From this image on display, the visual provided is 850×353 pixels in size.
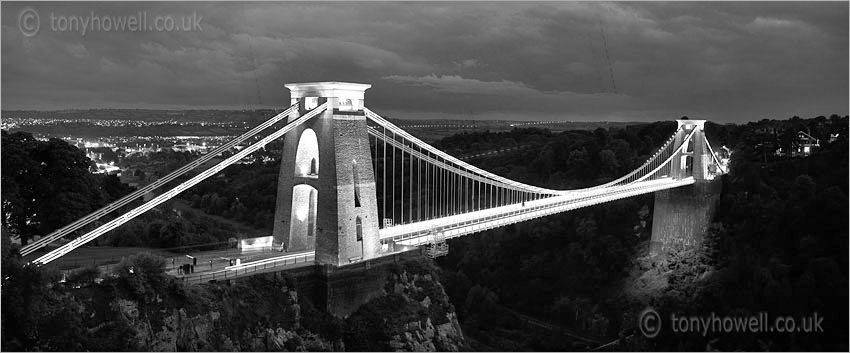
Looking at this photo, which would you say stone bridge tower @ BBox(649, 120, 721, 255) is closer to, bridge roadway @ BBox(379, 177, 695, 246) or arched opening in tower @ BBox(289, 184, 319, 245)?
bridge roadway @ BBox(379, 177, 695, 246)

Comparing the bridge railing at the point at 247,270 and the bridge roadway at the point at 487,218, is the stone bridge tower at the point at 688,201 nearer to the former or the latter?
the bridge roadway at the point at 487,218

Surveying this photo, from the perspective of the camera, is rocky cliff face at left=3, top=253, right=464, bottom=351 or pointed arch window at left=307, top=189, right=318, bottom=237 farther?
pointed arch window at left=307, top=189, right=318, bottom=237

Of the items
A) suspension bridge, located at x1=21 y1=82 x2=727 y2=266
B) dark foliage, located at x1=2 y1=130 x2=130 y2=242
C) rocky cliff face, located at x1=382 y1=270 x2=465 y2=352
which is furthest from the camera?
dark foliage, located at x1=2 y1=130 x2=130 y2=242

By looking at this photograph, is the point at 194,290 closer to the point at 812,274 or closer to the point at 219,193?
the point at 812,274

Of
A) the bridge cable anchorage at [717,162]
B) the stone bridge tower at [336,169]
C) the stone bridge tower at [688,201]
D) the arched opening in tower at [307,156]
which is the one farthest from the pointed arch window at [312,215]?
the bridge cable anchorage at [717,162]

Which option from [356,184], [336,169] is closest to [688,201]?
[356,184]

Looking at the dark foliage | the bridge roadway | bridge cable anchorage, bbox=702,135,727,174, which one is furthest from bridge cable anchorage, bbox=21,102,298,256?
bridge cable anchorage, bbox=702,135,727,174

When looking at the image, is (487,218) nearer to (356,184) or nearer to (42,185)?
(356,184)
